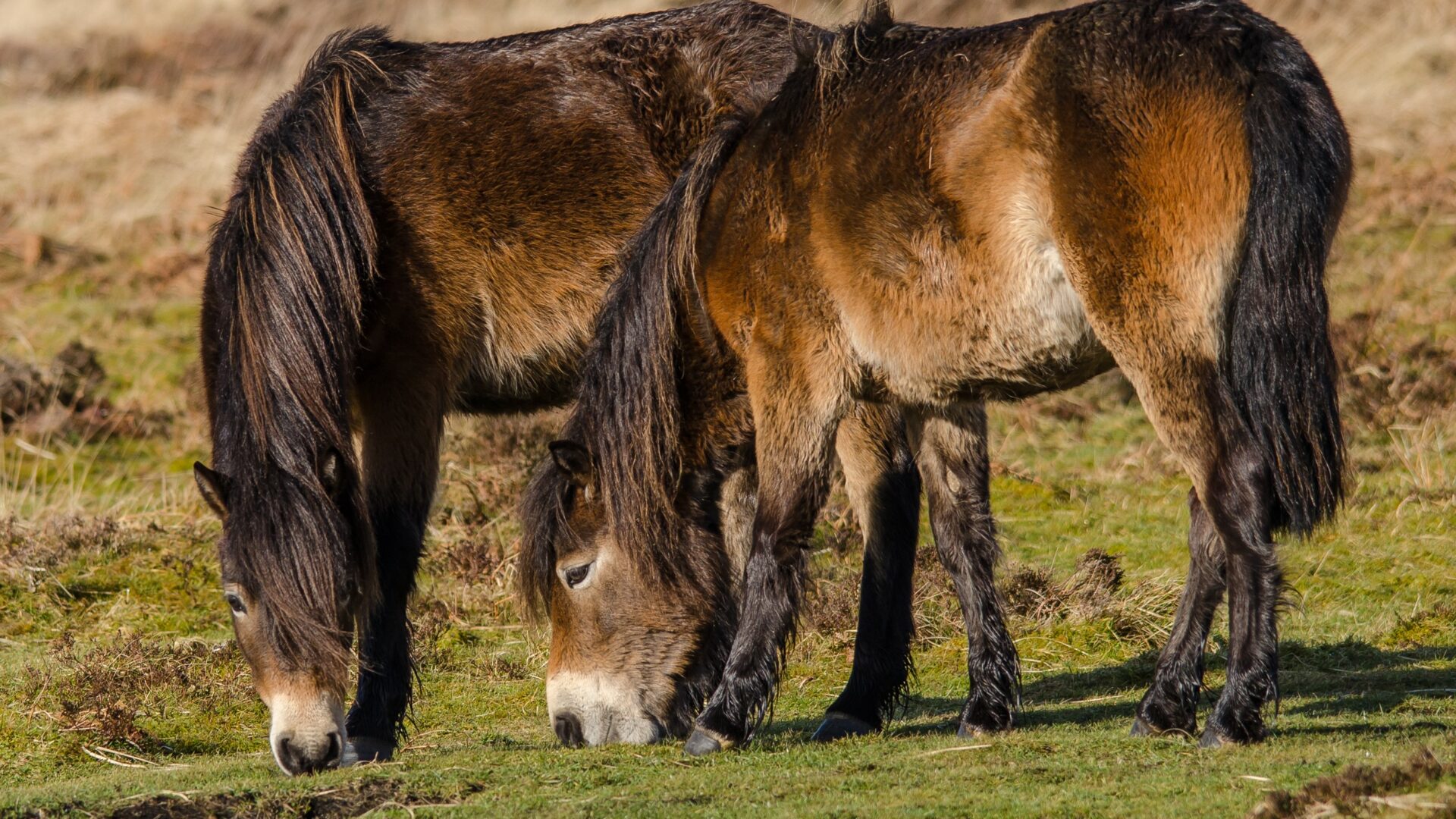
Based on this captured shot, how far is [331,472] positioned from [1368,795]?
352cm

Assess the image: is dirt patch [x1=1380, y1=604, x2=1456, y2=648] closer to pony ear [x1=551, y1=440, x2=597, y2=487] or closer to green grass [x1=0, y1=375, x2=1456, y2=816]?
green grass [x1=0, y1=375, x2=1456, y2=816]

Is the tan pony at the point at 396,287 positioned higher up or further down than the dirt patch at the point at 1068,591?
higher up

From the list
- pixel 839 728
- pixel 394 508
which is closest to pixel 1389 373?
pixel 839 728

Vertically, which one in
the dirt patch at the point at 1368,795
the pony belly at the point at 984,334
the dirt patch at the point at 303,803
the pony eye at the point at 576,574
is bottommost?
the dirt patch at the point at 303,803

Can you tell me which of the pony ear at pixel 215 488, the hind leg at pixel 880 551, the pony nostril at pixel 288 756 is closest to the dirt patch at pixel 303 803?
the pony nostril at pixel 288 756

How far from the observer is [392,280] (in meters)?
6.18

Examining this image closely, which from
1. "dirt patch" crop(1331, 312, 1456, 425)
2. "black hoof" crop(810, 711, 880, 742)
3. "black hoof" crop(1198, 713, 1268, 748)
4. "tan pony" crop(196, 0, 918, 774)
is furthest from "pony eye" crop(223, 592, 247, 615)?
"dirt patch" crop(1331, 312, 1456, 425)

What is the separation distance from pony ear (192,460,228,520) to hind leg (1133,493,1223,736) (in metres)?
3.24

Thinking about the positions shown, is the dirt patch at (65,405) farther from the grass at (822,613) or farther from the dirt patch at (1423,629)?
the dirt patch at (1423,629)

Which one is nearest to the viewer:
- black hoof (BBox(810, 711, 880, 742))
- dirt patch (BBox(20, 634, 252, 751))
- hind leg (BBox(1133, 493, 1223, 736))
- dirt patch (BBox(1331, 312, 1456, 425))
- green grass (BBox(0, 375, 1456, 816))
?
green grass (BBox(0, 375, 1456, 816))

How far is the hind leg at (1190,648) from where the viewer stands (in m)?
5.02

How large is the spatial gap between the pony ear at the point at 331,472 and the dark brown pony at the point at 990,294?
897mm

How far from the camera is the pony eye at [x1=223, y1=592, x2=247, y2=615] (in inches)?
209

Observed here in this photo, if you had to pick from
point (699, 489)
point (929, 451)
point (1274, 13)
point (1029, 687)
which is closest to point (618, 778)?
point (699, 489)
